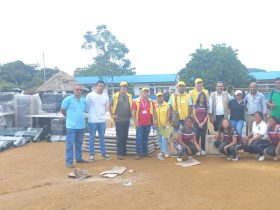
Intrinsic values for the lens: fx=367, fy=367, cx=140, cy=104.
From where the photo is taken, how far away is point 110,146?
9.20 metres

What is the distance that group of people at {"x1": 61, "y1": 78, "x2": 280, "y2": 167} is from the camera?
25.9 feet

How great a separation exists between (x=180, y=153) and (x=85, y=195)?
2897 millimetres

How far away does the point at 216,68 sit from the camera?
28.9 m

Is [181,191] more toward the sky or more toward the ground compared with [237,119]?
more toward the ground

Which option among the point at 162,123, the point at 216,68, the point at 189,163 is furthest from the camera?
the point at 216,68

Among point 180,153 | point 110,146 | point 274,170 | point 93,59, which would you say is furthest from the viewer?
point 93,59

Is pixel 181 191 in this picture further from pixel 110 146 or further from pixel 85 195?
pixel 110 146

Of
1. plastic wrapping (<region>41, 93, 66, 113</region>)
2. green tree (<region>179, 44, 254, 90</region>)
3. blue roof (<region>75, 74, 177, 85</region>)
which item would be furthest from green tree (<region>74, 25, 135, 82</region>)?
plastic wrapping (<region>41, 93, 66, 113</region>)

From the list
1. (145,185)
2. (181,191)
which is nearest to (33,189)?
(145,185)

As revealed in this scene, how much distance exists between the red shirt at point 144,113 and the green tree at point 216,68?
20620mm

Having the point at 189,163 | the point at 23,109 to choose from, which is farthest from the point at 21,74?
the point at 189,163

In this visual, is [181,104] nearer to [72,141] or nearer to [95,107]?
[95,107]

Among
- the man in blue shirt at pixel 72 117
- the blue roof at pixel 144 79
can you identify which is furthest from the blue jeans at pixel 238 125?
the blue roof at pixel 144 79

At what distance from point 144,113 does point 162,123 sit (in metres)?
0.46
